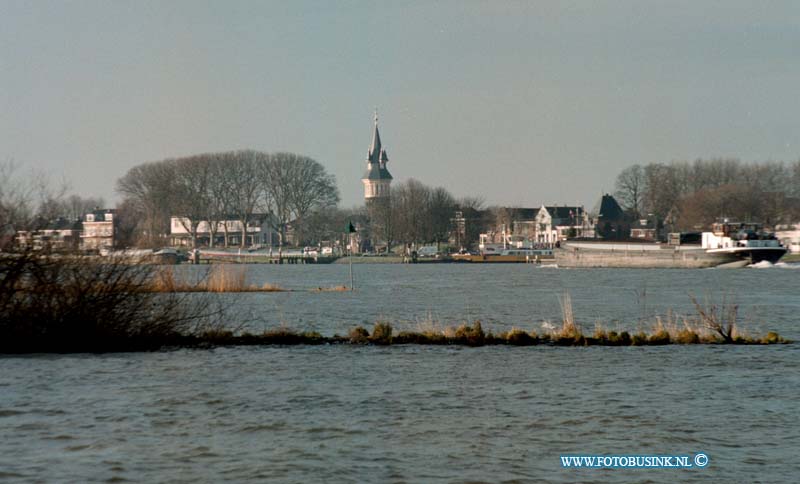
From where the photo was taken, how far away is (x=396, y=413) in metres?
20.4

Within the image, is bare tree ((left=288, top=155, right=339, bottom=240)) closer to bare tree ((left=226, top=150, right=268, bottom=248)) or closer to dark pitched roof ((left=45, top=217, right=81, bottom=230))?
bare tree ((left=226, top=150, right=268, bottom=248))

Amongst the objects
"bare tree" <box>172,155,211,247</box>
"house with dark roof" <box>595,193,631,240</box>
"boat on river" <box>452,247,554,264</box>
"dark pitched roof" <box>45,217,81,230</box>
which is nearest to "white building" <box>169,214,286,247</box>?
"bare tree" <box>172,155,211,247</box>

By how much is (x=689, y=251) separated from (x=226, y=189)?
7108 cm

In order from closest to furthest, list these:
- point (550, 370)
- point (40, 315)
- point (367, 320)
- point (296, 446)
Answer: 1. point (296, 446)
2. point (550, 370)
3. point (40, 315)
4. point (367, 320)

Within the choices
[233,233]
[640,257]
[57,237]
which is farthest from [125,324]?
[233,233]

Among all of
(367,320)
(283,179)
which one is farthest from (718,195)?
(367,320)

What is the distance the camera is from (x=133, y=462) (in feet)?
53.5

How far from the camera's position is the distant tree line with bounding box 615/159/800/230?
497 feet

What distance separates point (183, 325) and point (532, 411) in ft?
44.4

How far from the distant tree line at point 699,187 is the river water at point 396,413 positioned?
124468mm

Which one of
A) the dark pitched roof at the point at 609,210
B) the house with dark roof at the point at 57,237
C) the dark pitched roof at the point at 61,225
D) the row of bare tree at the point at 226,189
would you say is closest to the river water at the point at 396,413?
the house with dark roof at the point at 57,237

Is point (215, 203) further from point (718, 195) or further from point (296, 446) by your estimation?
point (296, 446)

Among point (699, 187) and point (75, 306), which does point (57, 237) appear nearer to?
point (75, 306)

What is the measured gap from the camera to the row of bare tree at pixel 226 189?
154 meters
